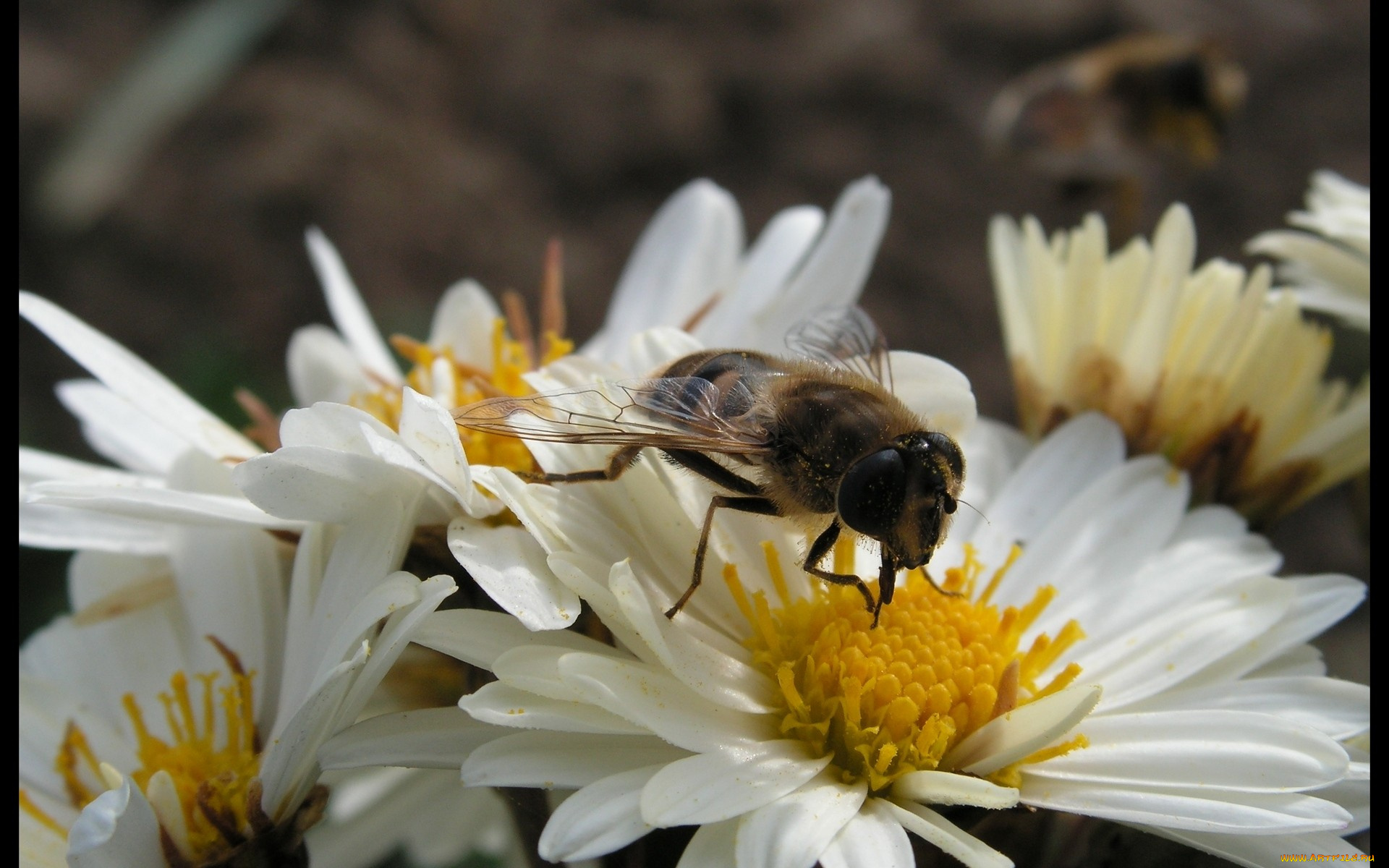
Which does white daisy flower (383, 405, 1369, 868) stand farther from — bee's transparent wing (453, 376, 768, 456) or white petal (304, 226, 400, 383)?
white petal (304, 226, 400, 383)

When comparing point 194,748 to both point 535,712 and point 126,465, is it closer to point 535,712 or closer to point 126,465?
point 126,465

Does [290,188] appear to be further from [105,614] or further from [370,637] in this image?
[370,637]

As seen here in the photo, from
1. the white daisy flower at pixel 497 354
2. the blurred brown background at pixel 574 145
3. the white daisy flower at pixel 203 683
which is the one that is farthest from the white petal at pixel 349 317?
the blurred brown background at pixel 574 145

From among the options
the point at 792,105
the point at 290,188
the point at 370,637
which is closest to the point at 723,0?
the point at 792,105

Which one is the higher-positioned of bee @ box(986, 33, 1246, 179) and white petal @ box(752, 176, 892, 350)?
bee @ box(986, 33, 1246, 179)

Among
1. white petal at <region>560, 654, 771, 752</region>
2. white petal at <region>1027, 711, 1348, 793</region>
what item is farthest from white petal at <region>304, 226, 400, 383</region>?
white petal at <region>1027, 711, 1348, 793</region>

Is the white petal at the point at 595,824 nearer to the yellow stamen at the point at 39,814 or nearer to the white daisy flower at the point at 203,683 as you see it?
the white daisy flower at the point at 203,683

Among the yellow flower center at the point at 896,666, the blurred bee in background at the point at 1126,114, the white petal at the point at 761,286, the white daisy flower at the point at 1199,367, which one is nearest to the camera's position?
the yellow flower center at the point at 896,666

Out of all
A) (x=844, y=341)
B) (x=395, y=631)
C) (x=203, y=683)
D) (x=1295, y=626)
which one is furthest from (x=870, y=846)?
(x=203, y=683)
